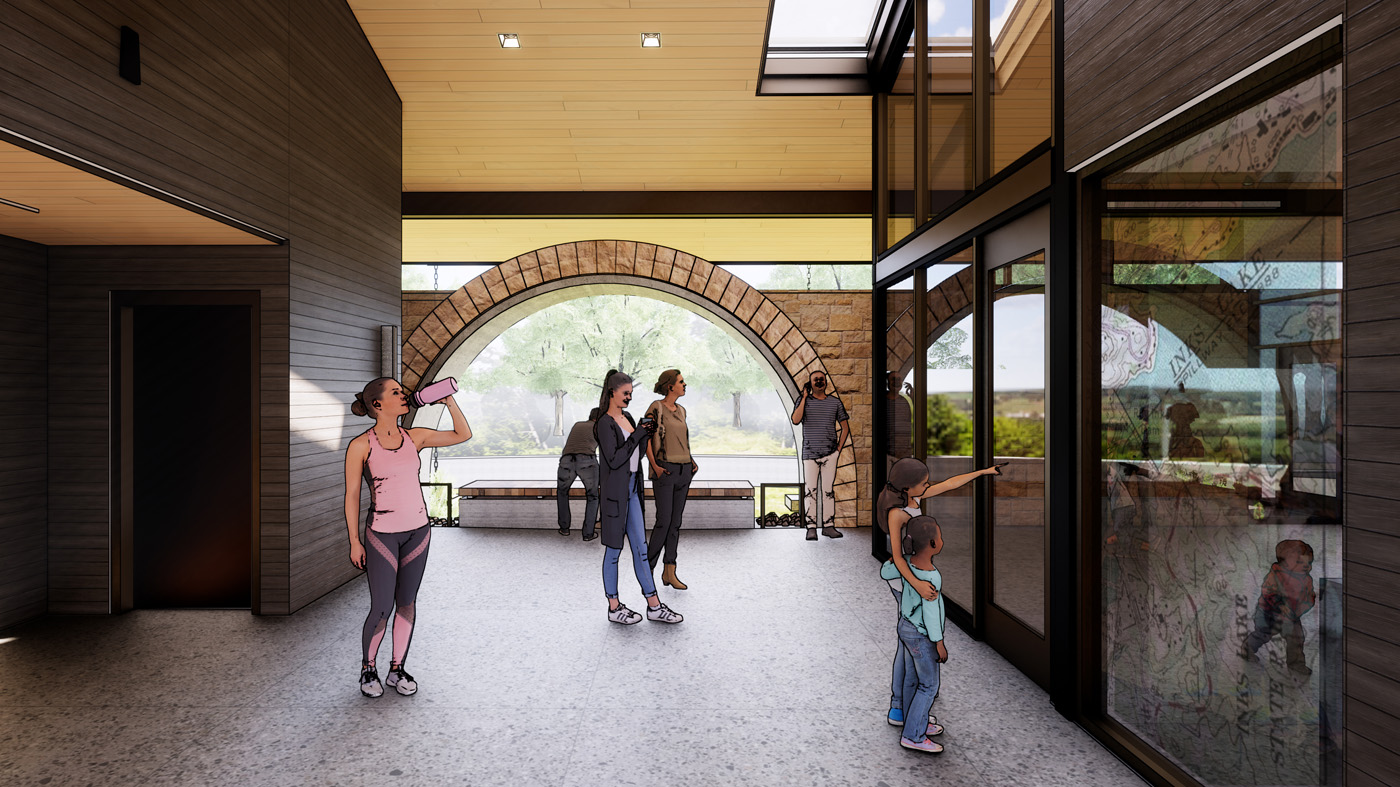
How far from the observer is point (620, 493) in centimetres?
435

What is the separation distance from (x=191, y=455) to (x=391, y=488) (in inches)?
110

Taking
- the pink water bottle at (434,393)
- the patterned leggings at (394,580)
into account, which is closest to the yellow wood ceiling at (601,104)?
the pink water bottle at (434,393)

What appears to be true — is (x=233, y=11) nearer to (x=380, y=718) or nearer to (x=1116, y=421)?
(x=380, y=718)

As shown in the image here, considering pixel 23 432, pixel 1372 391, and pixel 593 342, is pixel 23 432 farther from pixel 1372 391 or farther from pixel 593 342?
pixel 593 342

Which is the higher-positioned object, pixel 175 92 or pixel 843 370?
pixel 175 92

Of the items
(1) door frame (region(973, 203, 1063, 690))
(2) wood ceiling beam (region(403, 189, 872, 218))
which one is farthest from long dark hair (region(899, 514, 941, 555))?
(2) wood ceiling beam (region(403, 189, 872, 218))

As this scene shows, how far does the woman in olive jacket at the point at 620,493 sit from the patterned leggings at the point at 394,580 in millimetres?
1213

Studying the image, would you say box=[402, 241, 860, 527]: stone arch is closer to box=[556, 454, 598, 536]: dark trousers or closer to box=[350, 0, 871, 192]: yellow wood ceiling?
box=[350, 0, 871, 192]: yellow wood ceiling

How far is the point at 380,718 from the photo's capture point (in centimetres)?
320

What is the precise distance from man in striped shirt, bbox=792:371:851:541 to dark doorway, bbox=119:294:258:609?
4996 mm

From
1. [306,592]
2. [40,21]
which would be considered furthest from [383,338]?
[40,21]

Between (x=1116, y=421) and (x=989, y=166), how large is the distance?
6.56 feet

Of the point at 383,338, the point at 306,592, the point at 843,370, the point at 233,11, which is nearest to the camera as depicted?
the point at 233,11

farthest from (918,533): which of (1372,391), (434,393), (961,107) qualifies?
(961,107)
